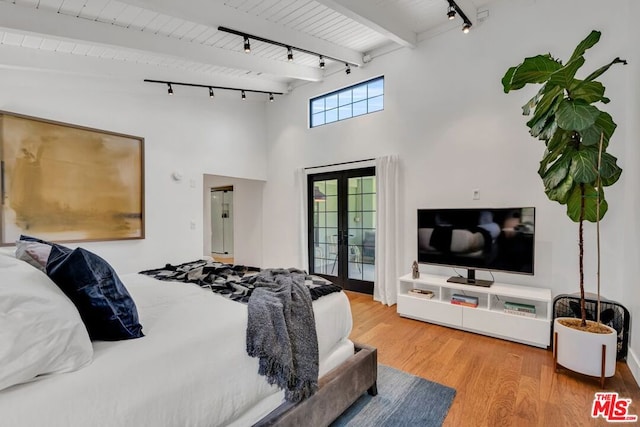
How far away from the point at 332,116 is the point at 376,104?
0.86 metres

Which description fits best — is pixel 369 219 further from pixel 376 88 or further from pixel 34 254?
pixel 34 254

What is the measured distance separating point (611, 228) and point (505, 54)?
219 centimetres

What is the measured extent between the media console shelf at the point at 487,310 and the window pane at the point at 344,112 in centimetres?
279

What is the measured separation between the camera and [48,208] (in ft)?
11.5

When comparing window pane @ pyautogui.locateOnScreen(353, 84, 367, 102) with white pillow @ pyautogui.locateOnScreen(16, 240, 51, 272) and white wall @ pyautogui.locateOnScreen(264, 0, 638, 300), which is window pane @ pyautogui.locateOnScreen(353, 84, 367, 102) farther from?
white pillow @ pyautogui.locateOnScreen(16, 240, 51, 272)

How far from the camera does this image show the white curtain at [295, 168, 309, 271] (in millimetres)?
5430

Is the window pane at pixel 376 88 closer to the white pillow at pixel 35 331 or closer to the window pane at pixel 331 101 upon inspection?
the window pane at pixel 331 101

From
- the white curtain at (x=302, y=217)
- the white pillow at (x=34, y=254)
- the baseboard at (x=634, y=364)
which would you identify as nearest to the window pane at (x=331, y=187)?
the white curtain at (x=302, y=217)

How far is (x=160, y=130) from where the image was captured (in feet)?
14.9

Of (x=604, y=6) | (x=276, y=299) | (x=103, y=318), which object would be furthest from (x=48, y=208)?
(x=604, y=6)

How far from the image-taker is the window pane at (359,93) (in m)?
4.86

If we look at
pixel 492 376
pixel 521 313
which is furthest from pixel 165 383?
pixel 521 313

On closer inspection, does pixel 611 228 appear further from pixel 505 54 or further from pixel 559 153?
pixel 505 54

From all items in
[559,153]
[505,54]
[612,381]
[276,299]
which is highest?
[505,54]
